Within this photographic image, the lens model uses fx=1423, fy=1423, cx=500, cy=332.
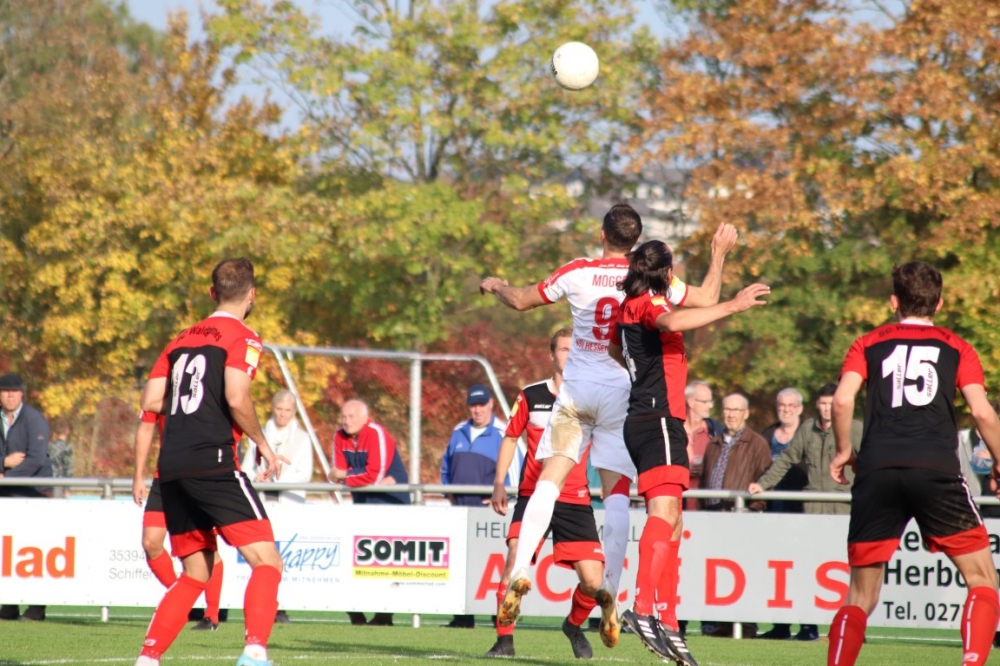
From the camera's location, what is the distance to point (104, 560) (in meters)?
12.7

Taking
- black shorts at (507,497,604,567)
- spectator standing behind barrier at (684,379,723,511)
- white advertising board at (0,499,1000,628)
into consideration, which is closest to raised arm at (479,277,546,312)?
black shorts at (507,497,604,567)

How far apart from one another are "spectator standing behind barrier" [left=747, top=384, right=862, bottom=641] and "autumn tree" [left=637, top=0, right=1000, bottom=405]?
9.94m

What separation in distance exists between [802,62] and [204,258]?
11.7 metres

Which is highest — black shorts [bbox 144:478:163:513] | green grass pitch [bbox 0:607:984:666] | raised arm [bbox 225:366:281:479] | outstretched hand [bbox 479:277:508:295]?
outstretched hand [bbox 479:277:508:295]

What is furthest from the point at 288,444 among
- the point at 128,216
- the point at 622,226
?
the point at 128,216

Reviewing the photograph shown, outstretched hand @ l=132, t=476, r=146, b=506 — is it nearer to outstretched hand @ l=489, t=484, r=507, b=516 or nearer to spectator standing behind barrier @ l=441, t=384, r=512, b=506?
outstretched hand @ l=489, t=484, r=507, b=516

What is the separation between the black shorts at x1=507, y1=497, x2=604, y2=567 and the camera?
9.30m

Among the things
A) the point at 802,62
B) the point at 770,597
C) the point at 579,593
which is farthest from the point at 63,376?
the point at 579,593

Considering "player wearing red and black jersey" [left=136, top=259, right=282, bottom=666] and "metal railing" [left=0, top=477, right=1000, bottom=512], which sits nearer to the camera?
"player wearing red and black jersey" [left=136, top=259, right=282, bottom=666]

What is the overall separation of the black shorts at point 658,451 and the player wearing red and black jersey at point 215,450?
6.50 feet

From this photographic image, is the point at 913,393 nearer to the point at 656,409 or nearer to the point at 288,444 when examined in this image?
the point at 656,409

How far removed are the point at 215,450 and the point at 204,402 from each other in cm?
23

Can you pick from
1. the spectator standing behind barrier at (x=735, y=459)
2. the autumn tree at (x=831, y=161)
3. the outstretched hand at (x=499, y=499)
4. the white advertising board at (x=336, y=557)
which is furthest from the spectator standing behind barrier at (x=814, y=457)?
the autumn tree at (x=831, y=161)

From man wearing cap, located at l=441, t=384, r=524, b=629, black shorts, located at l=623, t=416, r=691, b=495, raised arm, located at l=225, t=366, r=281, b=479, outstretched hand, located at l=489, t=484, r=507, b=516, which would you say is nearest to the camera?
raised arm, located at l=225, t=366, r=281, b=479
